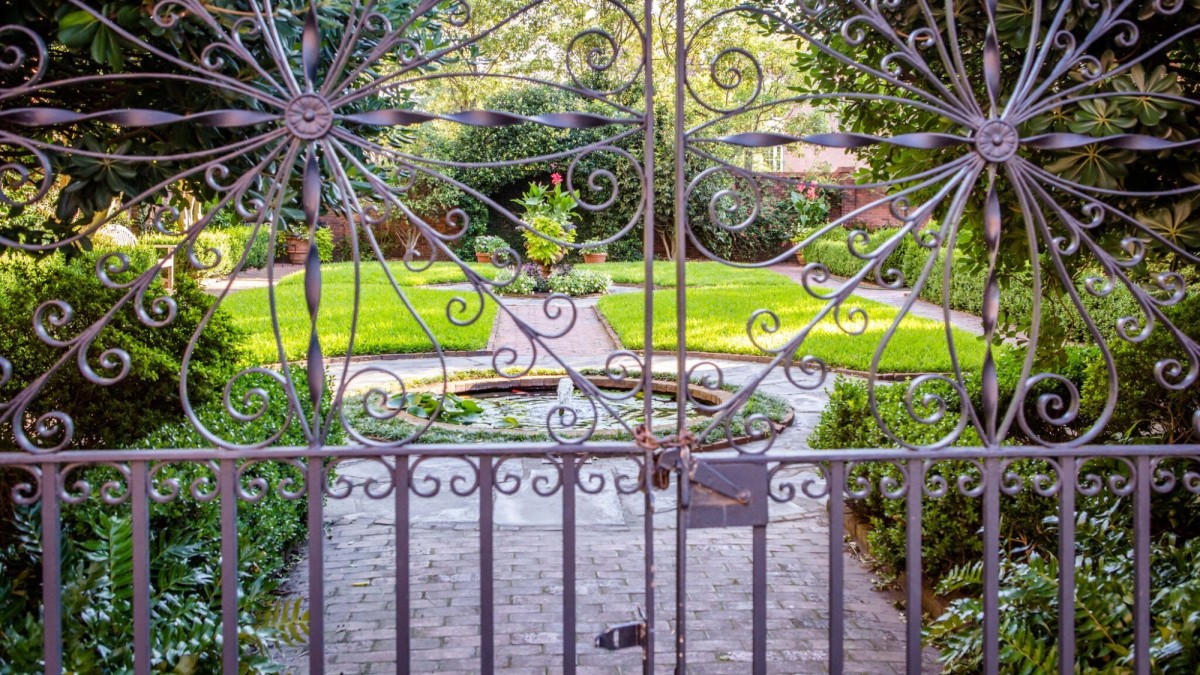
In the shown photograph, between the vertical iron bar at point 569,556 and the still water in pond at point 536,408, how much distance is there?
16.8ft

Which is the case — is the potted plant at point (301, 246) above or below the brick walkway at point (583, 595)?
above

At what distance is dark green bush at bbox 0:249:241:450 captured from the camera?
439 cm

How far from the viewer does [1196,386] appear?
418cm

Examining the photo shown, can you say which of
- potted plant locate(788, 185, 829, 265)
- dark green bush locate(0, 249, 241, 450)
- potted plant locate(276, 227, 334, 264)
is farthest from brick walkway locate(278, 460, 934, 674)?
potted plant locate(788, 185, 829, 265)

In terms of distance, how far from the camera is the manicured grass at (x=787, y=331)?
9766 mm

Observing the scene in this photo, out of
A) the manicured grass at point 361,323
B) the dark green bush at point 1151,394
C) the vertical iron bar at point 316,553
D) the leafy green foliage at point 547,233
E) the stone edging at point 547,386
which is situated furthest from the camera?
the leafy green foliage at point 547,233

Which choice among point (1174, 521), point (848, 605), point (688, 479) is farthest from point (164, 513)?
point (1174, 521)

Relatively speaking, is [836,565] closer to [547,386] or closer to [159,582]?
[159,582]

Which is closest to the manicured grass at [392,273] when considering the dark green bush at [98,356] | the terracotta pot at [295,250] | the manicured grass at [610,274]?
the manicured grass at [610,274]

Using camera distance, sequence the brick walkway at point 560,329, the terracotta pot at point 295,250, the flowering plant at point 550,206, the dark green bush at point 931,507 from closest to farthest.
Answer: the dark green bush at point 931,507 < the brick walkway at point 560,329 < the flowering plant at point 550,206 < the terracotta pot at point 295,250

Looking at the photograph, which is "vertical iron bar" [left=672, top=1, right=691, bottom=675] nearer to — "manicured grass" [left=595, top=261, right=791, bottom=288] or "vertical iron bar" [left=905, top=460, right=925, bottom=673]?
"vertical iron bar" [left=905, top=460, right=925, bottom=673]

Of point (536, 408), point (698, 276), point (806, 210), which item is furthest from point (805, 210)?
point (536, 408)

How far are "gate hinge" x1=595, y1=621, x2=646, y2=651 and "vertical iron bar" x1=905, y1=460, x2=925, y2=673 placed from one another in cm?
62

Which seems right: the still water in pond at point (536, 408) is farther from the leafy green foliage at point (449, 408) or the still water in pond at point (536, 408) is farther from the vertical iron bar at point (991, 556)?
the vertical iron bar at point (991, 556)
